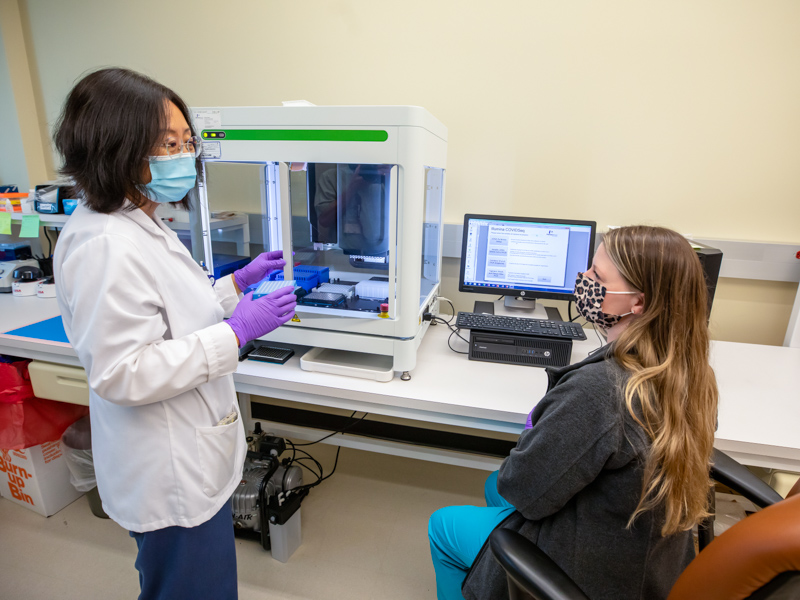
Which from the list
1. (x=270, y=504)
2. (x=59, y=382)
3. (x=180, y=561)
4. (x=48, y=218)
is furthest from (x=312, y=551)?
(x=48, y=218)

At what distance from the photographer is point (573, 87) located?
167 cm

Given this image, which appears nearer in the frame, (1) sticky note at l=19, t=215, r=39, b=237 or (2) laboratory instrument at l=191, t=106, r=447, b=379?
(2) laboratory instrument at l=191, t=106, r=447, b=379

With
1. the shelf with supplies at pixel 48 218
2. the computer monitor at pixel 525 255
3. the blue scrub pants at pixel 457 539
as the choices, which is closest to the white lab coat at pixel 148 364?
the blue scrub pants at pixel 457 539

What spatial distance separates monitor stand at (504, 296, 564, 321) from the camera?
172 centimetres

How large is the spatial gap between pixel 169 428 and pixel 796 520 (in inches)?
37.8

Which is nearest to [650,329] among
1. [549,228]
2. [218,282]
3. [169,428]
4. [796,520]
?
[796,520]

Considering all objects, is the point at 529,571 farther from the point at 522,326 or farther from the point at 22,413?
the point at 22,413

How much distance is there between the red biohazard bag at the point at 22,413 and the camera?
4.98 ft

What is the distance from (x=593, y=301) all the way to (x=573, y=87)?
3.68ft

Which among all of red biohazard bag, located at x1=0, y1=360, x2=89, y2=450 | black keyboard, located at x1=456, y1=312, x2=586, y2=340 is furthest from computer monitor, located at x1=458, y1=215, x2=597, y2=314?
red biohazard bag, located at x1=0, y1=360, x2=89, y2=450

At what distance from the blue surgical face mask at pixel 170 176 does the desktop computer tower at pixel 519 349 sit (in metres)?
0.94

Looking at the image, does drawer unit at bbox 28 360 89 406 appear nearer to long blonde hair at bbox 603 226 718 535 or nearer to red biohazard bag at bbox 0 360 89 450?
red biohazard bag at bbox 0 360 89 450

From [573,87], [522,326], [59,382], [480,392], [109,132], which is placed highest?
[573,87]

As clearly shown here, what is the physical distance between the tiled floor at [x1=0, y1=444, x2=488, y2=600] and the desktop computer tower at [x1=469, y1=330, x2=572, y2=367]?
784 millimetres
